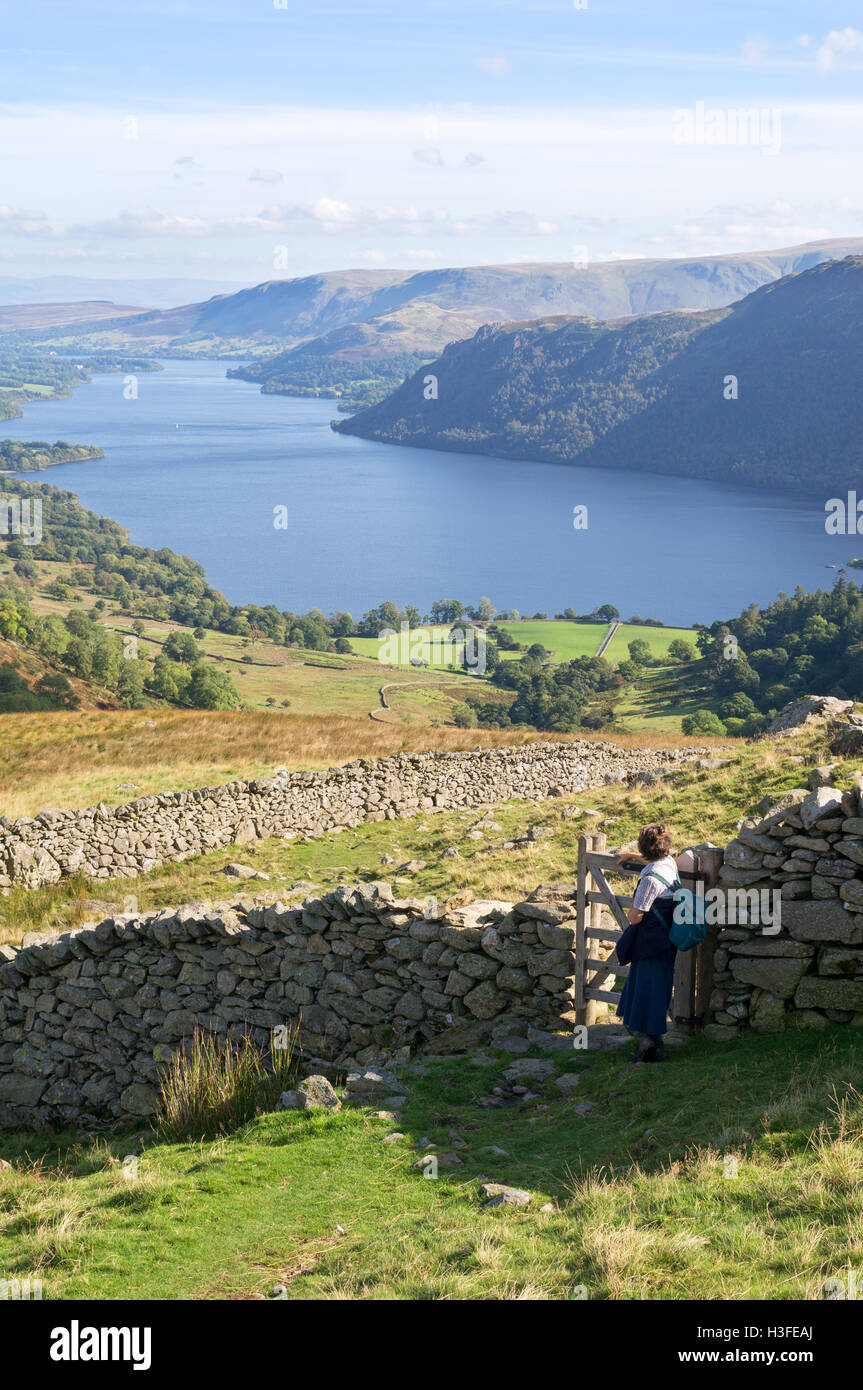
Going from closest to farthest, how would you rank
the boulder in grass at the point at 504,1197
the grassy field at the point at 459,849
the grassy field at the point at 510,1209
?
the grassy field at the point at 510,1209 → the boulder in grass at the point at 504,1197 → the grassy field at the point at 459,849

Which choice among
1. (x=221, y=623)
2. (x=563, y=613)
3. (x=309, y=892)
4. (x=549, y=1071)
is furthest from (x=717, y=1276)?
(x=563, y=613)

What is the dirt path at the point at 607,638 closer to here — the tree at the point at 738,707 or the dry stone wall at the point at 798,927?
the tree at the point at 738,707

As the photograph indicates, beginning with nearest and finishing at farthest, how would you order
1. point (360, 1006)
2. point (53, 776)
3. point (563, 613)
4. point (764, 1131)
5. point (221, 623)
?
point (764, 1131) → point (360, 1006) → point (53, 776) → point (221, 623) → point (563, 613)

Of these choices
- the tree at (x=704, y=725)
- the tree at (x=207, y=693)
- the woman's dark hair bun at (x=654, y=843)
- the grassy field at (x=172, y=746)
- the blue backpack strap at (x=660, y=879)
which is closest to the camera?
the blue backpack strap at (x=660, y=879)

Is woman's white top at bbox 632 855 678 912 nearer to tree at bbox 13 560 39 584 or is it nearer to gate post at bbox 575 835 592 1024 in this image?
gate post at bbox 575 835 592 1024

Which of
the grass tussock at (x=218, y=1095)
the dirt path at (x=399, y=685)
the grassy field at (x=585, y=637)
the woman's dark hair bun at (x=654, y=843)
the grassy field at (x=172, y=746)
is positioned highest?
the woman's dark hair bun at (x=654, y=843)

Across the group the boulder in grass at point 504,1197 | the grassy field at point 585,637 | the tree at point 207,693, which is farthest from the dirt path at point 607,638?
the boulder in grass at point 504,1197

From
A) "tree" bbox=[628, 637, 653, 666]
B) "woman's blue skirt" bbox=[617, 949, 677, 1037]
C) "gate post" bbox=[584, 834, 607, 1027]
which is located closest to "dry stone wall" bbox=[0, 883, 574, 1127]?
"gate post" bbox=[584, 834, 607, 1027]

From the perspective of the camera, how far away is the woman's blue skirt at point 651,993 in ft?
24.6

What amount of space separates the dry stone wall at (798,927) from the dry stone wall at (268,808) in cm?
1128

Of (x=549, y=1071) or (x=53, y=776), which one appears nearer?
(x=549, y=1071)
